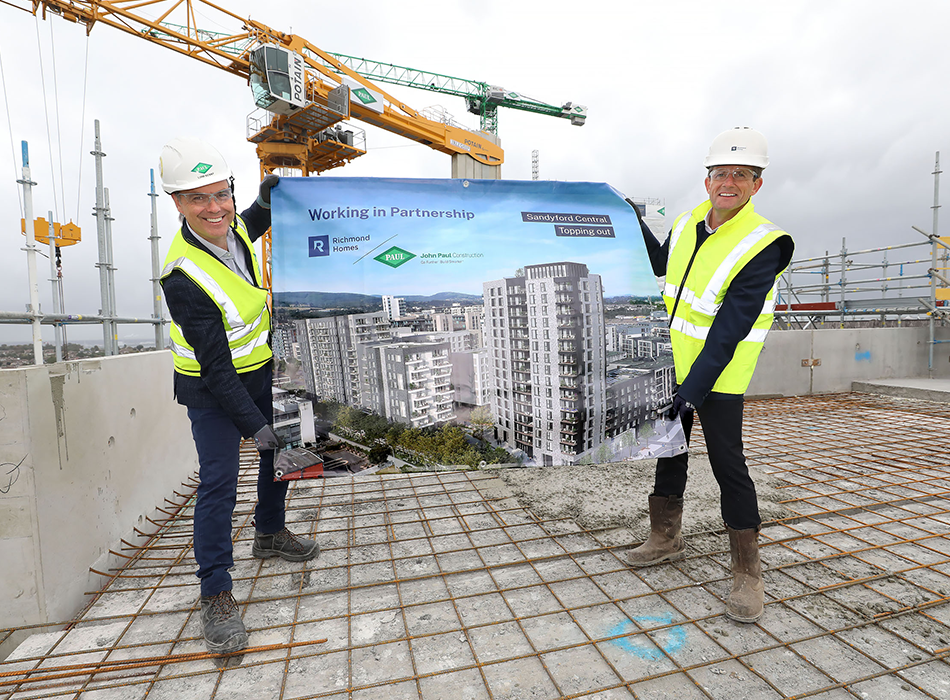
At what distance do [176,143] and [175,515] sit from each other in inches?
→ 102

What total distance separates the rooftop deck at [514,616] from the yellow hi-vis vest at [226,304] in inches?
47.4

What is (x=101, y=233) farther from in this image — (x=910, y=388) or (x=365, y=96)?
(x=910, y=388)

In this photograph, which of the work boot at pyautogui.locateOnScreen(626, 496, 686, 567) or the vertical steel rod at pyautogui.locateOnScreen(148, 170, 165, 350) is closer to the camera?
the work boot at pyautogui.locateOnScreen(626, 496, 686, 567)

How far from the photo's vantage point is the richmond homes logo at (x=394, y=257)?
8.32 feet

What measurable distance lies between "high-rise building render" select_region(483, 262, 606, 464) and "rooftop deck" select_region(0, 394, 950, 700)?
2.23ft

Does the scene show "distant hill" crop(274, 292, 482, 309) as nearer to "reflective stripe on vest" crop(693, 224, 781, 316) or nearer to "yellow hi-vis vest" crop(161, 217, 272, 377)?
"yellow hi-vis vest" crop(161, 217, 272, 377)

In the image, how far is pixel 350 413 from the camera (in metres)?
2.56

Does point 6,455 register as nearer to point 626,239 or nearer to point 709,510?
point 626,239

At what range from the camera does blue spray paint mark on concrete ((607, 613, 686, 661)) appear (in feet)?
6.10

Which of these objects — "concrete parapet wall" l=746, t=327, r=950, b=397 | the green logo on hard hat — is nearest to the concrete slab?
"concrete parapet wall" l=746, t=327, r=950, b=397

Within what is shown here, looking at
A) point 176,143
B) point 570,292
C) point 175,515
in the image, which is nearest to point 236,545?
point 175,515

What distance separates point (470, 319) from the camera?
2.62 metres

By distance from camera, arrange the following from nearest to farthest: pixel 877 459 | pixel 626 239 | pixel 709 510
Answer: pixel 626 239, pixel 709 510, pixel 877 459

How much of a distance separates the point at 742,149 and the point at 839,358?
7715 mm
